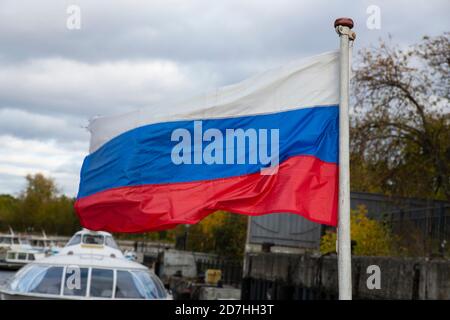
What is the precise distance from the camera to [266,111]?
28.8 feet

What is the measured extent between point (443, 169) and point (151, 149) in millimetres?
20767

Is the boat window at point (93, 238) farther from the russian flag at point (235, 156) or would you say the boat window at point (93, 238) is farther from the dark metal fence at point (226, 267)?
the russian flag at point (235, 156)

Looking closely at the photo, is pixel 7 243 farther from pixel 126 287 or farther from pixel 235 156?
pixel 235 156

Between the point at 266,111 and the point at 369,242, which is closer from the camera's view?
the point at 266,111

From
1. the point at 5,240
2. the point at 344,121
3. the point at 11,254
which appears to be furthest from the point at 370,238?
the point at 5,240

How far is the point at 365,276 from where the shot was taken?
19.7 meters

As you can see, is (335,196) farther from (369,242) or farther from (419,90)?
(419,90)

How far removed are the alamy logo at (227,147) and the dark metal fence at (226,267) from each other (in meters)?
34.2

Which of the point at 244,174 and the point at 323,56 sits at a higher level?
the point at 323,56

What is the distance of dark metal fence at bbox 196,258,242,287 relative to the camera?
45.4 metres
